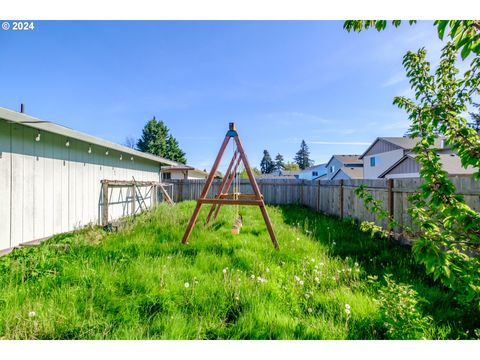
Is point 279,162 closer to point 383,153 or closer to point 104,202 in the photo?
point 383,153

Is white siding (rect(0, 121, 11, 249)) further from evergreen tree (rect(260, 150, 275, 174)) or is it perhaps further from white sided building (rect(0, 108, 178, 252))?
evergreen tree (rect(260, 150, 275, 174))

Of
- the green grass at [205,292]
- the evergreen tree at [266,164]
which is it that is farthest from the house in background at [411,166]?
the evergreen tree at [266,164]

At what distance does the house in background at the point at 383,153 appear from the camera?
64.9ft

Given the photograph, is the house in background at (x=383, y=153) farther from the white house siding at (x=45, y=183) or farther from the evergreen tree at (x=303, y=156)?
the evergreen tree at (x=303, y=156)

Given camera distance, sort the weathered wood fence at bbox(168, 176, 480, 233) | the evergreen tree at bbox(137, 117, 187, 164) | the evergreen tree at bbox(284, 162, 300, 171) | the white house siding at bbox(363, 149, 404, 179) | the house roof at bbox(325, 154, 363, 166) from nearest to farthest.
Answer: the weathered wood fence at bbox(168, 176, 480, 233)
the white house siding at bbox(363, 149, 404, 179)
the house roof at bbox(325, 154, 363, 166)
the evergreen tree at bbox(137, 117, 187, 164)
the evergreen tree at bbox(284, 162, 300, 171)

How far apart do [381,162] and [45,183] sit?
85.7 ft

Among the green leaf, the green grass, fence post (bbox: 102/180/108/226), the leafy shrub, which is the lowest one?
the green grass

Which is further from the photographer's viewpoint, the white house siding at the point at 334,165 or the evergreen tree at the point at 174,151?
the evergreen tree at the point at 174,151

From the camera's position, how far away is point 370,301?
232 centimetres

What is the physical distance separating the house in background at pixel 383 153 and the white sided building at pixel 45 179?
22.1m

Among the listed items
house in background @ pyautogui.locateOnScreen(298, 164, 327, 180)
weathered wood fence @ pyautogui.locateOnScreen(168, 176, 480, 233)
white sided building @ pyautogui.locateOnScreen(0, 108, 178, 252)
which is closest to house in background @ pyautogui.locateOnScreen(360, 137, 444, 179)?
weathered wood fence @ pyautogui.locateOnScreen(168, 176, 480, 233)

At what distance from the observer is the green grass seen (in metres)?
1.91
